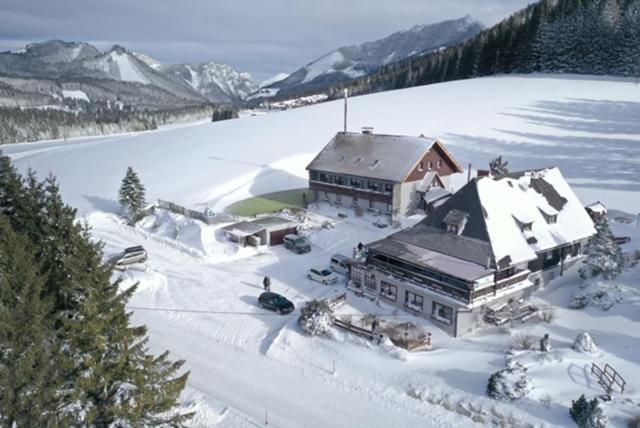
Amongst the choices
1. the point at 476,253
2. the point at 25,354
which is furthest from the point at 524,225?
the point at 25,354

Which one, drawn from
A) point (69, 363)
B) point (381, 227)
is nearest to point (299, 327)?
point (69, 363)

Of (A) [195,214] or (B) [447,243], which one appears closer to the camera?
(B) [447,243]

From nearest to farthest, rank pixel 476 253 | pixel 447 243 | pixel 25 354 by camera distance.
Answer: pixel 25 354 → pixel 476 253 → pixel 447 243

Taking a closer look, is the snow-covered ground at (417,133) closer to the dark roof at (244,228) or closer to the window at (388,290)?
the dark roof at (244,228)

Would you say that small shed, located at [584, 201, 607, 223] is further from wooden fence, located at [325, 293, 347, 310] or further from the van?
wooden fence, located at [325, 293, 347, 310]

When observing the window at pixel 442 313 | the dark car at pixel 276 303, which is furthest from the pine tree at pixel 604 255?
the dark car at pixel 276 303

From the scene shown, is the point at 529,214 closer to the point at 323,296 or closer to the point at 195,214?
the point at 323,296
